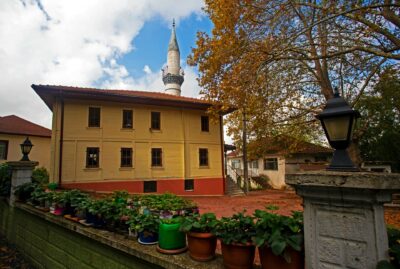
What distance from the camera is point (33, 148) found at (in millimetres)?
22938

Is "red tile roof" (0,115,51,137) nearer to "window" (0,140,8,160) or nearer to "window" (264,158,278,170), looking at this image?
"window" (0,140,8,160)

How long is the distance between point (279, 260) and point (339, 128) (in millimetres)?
1113

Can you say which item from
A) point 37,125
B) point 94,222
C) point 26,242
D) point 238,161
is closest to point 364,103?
point 94,222

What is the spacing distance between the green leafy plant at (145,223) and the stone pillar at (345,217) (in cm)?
168

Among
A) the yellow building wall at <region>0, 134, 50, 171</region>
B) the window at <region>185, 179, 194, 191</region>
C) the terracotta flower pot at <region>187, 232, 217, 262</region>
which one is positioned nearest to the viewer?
the terracotta flower pot at <region>187, 232, 217, 262</region>

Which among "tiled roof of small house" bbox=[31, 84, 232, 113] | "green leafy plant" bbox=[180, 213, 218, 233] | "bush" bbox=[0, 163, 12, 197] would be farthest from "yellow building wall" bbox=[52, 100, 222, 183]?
"green leafy plant" bbox=[180, 213, 218, 233]

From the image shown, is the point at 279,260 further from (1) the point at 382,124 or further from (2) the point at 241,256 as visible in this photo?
(1) the point at 382,124

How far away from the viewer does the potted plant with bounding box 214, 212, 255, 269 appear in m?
1.84

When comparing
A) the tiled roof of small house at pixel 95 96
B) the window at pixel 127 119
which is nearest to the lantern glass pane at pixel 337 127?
the tiled roof of small house at pixel 95 96

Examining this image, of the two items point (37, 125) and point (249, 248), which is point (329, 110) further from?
point (37, 125)

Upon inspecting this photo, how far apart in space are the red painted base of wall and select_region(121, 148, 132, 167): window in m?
1.15

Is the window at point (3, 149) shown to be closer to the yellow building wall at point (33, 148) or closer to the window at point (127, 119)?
the yellow building wall at point (33, 148)

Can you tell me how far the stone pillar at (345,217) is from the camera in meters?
1.29

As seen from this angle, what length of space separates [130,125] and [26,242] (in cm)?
992
